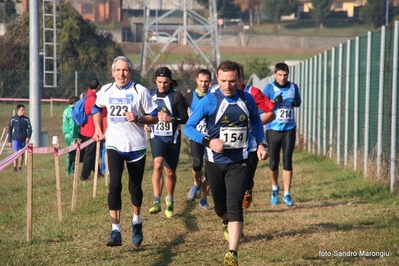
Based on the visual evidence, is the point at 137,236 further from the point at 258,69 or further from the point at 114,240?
the point at 258,69

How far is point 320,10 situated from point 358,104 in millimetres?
64940

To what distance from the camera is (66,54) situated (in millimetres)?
50406

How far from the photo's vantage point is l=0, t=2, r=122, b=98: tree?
4200 cm

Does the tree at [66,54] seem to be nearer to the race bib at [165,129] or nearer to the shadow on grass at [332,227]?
the race bib at [165,129]

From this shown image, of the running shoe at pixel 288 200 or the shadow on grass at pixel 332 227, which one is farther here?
the running shoe at pixel 288 200

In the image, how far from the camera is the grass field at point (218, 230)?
8.93 metres

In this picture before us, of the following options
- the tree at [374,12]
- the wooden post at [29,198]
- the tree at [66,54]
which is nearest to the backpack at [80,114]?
the wooden post at [29,198]

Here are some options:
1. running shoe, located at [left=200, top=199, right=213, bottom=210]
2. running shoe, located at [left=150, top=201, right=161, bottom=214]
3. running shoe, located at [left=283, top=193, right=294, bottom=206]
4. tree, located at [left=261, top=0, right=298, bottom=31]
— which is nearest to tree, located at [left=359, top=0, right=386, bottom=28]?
tree, located at [left=261, top=0, right=298, bottom=31]

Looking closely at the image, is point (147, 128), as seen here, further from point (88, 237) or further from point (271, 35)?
point (271, 35)

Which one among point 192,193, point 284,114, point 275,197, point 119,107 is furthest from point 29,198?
point 284,114

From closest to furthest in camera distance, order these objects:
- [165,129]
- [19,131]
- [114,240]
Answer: [114,240] → [165,129] → [19,131]

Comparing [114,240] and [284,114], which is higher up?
[284,114]

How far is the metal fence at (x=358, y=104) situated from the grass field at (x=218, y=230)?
660 millimetres

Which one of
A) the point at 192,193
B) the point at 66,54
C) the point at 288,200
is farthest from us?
the point at 66,54
